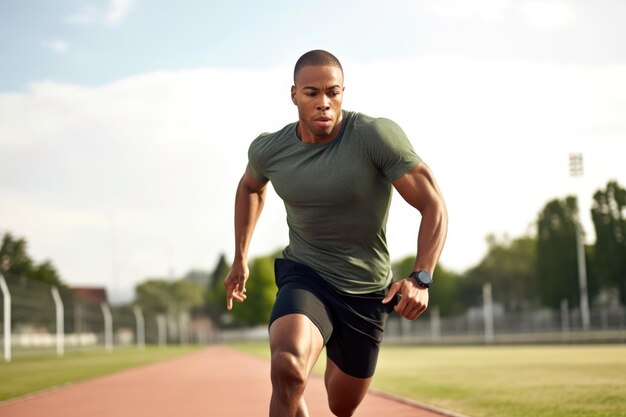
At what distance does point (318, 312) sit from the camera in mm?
4664

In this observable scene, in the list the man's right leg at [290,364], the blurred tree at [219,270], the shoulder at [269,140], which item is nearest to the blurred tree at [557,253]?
the shoulder at [269,140]

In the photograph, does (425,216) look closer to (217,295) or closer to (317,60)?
(317,60)

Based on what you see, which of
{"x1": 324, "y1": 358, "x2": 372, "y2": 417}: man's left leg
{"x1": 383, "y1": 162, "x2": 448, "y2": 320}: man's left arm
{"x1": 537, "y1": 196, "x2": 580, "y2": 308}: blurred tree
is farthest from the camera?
{"x1": 537, "y1": 196, "x2": 580, "y2": 308}: blurred tree

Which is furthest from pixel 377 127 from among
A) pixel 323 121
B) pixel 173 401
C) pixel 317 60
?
pixel 173 401

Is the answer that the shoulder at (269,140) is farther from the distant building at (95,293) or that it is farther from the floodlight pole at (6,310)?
the distant building at (95,293)

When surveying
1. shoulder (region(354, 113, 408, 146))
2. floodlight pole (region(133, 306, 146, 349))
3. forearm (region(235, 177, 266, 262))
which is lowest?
floodlight pole (region(133, 306, 146, 349))

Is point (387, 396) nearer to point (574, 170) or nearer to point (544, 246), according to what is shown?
point (574, 170)

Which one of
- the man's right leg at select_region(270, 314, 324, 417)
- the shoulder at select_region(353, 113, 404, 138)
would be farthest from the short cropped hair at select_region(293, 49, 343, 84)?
the man's right leg at select_region(270, 314, 324, 417)

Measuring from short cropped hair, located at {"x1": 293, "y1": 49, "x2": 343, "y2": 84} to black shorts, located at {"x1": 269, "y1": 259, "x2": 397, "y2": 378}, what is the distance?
1.11 m

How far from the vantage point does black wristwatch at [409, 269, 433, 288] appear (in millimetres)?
4184

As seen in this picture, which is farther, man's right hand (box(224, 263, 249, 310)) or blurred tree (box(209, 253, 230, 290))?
blurred tree (box(209, 253, 230, 290))

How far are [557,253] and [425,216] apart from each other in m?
66.5

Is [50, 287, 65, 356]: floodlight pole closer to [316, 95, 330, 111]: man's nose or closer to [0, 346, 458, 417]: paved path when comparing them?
[0, 346, 458, 417]: paved path

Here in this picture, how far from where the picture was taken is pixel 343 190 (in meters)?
4.57
